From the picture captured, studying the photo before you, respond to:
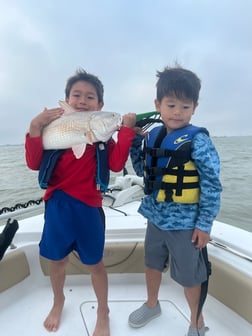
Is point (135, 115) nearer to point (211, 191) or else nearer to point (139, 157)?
point (139, 157)

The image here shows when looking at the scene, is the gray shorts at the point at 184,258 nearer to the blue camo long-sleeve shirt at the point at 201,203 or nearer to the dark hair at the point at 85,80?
the blue camo long-sleeve shirt at the point at 201,203

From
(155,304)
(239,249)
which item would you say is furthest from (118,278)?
(239,249)

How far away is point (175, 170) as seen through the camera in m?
1.60

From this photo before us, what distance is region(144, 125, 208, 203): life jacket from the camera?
158 centimetres

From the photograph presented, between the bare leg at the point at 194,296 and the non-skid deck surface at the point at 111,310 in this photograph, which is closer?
the bare leg at the point at 194,296

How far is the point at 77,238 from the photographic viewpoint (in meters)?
1.73

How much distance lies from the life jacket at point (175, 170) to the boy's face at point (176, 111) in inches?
1.7

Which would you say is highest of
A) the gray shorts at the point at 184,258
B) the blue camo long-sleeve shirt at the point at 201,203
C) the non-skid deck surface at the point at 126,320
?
the blue camo long-sleeve shirt at the point at 201,203

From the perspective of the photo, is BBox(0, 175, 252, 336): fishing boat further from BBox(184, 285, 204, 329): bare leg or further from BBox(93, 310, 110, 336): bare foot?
BBox(184, 285, 204, 329): bare leg

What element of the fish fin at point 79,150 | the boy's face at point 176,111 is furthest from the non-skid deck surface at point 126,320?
the boy's face at point 176,111

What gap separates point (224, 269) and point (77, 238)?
3.13ft

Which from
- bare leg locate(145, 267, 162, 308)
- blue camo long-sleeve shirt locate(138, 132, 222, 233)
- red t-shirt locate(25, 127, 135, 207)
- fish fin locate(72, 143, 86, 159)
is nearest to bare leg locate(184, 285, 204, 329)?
bare leg locate(145, 267, 162, 308)

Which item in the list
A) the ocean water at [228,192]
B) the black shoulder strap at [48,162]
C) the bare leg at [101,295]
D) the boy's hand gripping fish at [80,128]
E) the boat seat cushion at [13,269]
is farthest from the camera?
→ the ocean water at [228,192]

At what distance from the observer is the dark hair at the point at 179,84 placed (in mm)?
1567
